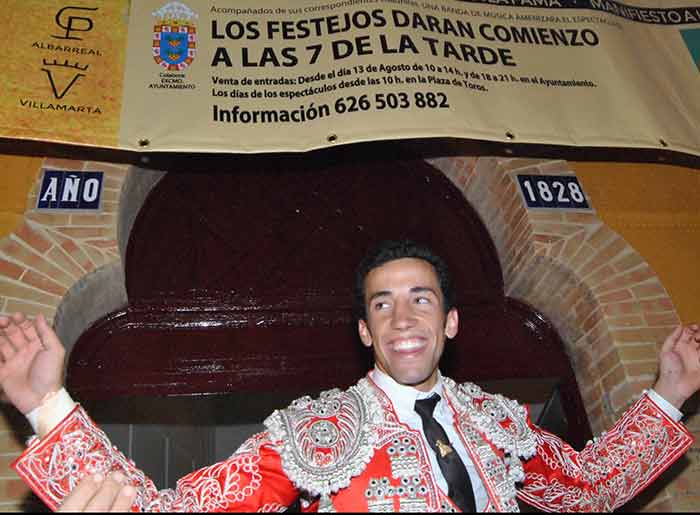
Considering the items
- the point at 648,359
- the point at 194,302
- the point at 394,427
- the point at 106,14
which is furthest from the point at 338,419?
the point at 106,14

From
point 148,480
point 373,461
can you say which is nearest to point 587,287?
point 373,461

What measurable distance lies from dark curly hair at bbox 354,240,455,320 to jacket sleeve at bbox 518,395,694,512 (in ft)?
1.77

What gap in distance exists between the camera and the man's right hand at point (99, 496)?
1.73 m

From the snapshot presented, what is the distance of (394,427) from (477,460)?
25cm

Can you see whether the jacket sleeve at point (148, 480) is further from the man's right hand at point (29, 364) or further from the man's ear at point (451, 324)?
Result: the man's ear at point (451, 324)

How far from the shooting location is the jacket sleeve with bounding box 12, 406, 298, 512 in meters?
1.99

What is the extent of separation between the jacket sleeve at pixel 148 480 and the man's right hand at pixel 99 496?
199 millimetres

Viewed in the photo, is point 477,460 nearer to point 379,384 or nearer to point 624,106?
point 379,384

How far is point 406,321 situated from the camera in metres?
2.39

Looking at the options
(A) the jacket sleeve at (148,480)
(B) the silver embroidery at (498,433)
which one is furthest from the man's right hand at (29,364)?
(B) the silver embroidery at (498,433)

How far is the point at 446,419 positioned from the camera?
2402 mm

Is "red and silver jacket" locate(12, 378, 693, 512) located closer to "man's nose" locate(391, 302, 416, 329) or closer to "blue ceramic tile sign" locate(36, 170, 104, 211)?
"man's nose" locate(391, 302, 416, 329)

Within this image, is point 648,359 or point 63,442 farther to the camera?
point 648,359

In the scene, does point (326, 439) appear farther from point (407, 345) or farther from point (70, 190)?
point (70, 190)
